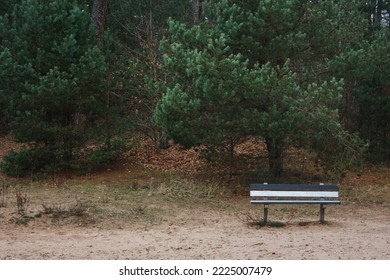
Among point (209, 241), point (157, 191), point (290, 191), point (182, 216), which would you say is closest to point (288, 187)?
point (290, 191)

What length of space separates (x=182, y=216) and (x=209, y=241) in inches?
116

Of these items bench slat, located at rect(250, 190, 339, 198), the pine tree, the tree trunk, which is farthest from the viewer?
the tree trunk

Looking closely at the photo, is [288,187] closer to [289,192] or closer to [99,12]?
[289,192]

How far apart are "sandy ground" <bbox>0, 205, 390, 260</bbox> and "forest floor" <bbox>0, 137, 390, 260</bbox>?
0.02m

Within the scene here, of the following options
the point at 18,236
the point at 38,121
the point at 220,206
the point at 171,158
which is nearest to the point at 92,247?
the point at 18,236

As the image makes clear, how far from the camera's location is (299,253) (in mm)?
8141

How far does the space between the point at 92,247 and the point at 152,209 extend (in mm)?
A: 3932

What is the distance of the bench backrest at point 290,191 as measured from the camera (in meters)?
10.8

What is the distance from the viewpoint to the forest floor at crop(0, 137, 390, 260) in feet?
28.0

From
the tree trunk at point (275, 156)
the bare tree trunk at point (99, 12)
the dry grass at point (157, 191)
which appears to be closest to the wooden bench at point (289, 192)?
the dry grass at point (157, 191)

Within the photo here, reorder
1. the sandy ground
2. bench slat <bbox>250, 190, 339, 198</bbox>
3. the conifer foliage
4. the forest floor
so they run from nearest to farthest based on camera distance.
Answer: the sandy ground → the forest floor → bench slat <bbox>250, 190, 339, 198</bbox> → the conifer foliage

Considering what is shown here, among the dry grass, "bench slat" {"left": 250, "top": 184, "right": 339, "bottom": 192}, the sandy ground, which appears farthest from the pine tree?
the sandy ground

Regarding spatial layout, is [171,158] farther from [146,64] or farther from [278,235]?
[278,235]

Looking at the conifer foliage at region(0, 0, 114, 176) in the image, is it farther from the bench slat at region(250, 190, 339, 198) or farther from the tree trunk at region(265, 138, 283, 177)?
the bench slat at region(250, 190, 339, 198)
